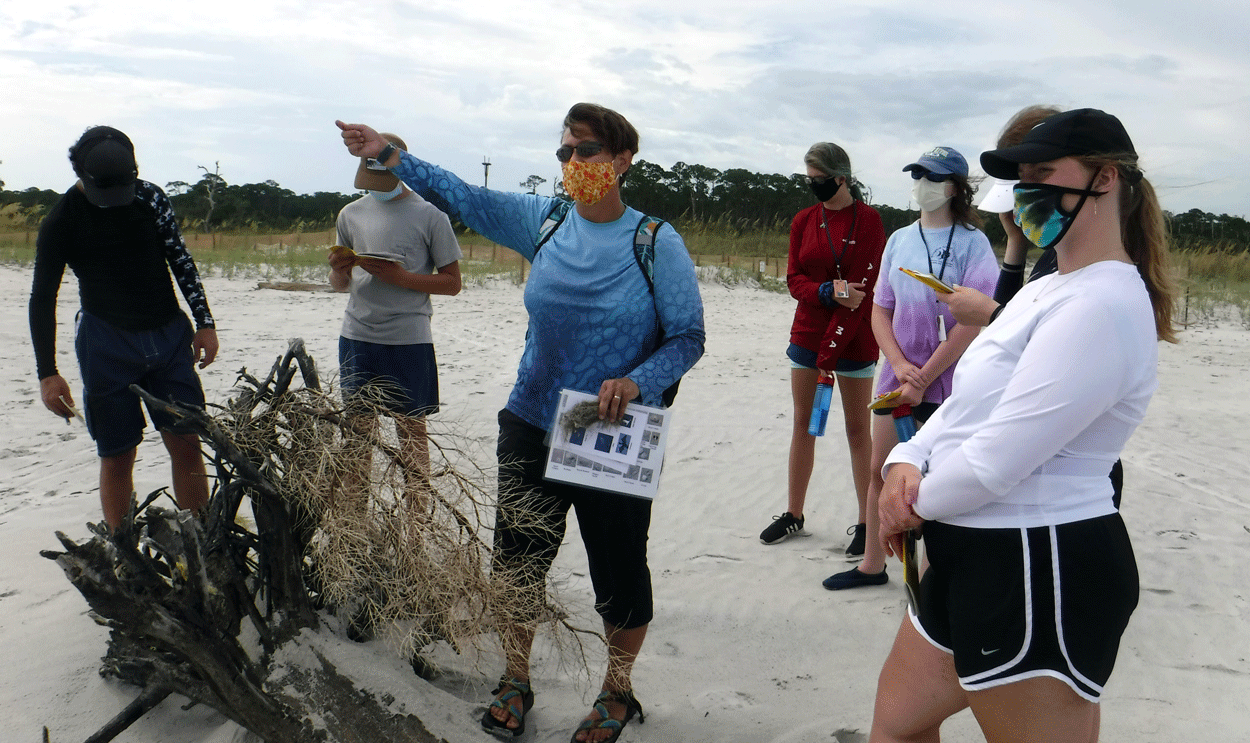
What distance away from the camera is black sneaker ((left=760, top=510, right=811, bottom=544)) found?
491 centimetres

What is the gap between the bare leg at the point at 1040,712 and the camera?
66.7 inches

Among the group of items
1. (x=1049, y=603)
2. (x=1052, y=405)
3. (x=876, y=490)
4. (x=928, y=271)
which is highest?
(x=928, y=271)

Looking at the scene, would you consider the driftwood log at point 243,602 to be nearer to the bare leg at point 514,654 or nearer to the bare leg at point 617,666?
the bare leg at point 514,654

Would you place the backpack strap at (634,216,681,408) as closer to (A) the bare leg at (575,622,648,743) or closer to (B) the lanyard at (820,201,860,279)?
(A) the bare leg at (575,622,648,743)

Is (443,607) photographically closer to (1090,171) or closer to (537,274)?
(537,274)

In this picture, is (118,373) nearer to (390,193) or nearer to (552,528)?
(390,193)

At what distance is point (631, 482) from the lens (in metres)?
2.65

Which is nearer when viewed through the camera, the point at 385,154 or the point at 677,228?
the point at 385,154

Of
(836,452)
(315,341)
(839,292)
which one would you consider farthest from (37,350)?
(315,341)

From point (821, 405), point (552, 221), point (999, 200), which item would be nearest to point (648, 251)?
point (552, 221)

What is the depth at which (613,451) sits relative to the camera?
8.70ft

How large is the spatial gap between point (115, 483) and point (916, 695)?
10.8ft

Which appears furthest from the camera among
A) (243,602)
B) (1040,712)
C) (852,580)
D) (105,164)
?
(852,580)

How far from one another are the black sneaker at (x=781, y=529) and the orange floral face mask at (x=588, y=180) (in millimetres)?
2817
